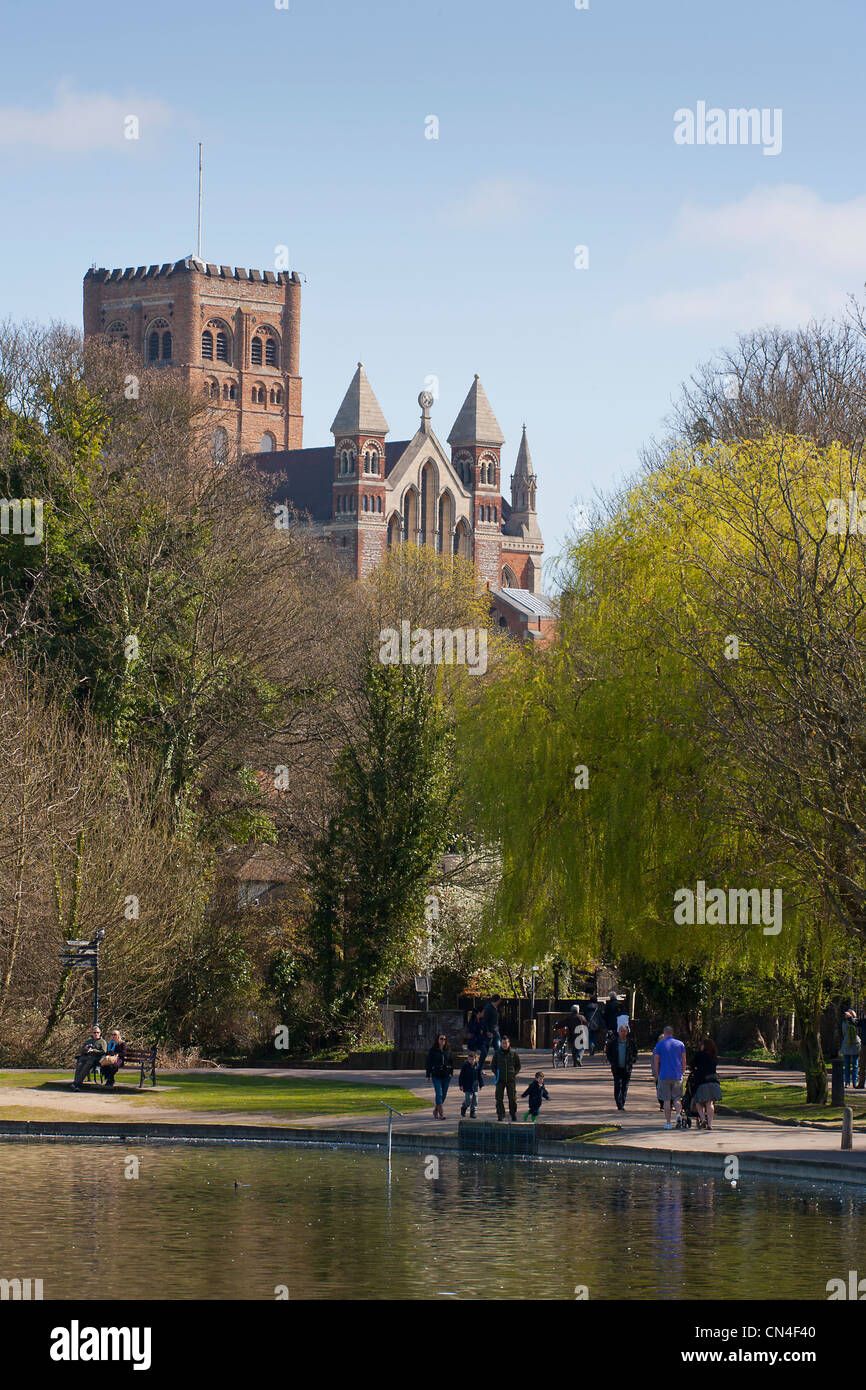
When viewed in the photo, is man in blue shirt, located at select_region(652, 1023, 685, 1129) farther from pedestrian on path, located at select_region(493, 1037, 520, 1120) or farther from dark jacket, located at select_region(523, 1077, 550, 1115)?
pedestrian on path, located at select_region(493, 1037, 520, 1120)

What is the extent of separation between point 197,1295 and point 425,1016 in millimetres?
25554

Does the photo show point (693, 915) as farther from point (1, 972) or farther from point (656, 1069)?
point (1, 972)

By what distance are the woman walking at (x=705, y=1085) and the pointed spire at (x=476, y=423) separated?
115 m

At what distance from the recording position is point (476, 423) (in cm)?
13850

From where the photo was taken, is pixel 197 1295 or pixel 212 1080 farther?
pixel 212 1080

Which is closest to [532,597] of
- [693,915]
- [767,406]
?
[767,406]

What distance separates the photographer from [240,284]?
487ft

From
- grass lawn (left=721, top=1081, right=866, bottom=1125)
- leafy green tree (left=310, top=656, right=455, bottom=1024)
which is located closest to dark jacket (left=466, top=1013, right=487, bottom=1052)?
grass lawn (left=721, top=1081, right=866, bottom=1125)

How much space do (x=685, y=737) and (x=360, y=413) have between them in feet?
342

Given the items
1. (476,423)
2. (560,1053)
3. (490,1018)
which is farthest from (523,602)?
(490,1018)

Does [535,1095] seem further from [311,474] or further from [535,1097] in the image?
[311,474]

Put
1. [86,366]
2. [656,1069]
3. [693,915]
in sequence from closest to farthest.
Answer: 1. [656,1069]
2. [693,915]
3. [86,366]

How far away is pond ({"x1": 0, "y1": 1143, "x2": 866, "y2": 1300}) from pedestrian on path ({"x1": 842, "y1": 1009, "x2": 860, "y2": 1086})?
12204mm

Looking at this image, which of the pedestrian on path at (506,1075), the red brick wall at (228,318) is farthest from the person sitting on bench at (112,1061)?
the red brick wall at (228,318)
